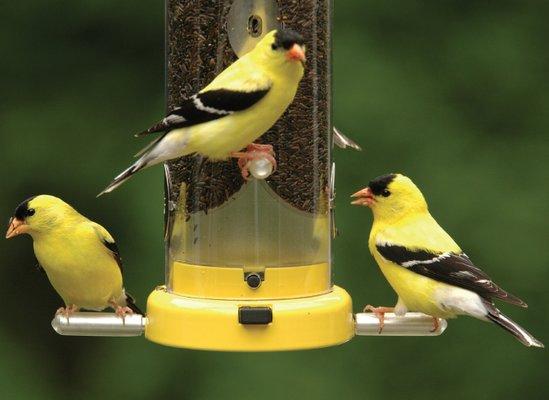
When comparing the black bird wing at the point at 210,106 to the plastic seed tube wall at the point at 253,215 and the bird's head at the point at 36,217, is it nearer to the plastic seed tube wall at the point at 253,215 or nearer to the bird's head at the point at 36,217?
the plastic seed tube wall at the point at 253,215

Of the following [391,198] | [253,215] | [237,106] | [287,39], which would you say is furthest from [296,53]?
[391,198]

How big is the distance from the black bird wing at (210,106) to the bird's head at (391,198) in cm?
78

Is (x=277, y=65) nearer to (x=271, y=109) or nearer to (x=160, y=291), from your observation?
(x=271, y=109)

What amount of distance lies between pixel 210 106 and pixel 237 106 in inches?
3.2

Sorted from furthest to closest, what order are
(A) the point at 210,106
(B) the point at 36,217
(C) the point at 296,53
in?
(B) the point at 36,217
(A) the point at 210,106
(C) the point at 296,53

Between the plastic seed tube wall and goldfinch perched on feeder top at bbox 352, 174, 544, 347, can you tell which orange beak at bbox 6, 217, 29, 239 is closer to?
the plastic seed tube wall

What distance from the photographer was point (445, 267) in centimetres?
392

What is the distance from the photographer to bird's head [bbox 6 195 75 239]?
13.0 feet

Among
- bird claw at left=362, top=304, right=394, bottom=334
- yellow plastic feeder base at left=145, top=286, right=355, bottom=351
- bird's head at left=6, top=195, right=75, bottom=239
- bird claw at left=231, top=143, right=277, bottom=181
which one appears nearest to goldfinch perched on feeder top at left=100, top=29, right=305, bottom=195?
bird claw at left=231, top=143, right=277, bottom=181

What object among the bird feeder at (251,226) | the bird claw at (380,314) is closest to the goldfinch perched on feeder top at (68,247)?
the bird feeder at (251,226)

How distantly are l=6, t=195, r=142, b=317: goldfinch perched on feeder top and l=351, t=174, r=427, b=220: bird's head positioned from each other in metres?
0.87

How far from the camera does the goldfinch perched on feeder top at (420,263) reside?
12.7 ft

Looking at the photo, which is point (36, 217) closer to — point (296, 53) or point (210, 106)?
point (210, 106)

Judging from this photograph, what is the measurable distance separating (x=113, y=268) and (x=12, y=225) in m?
0.38
